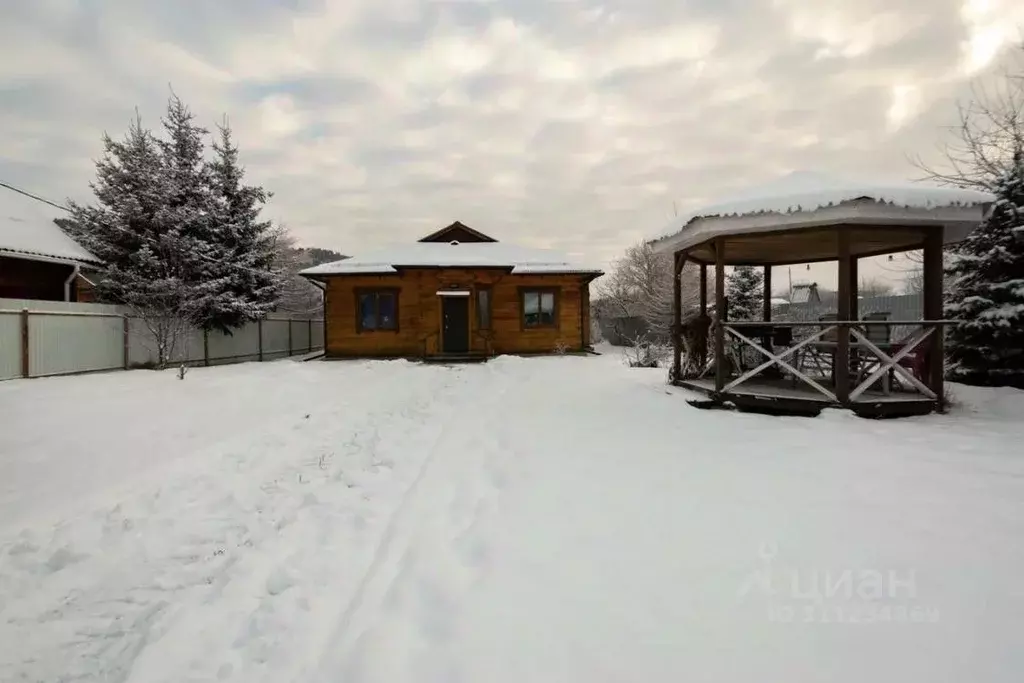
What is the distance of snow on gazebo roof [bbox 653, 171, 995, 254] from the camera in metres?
5.68

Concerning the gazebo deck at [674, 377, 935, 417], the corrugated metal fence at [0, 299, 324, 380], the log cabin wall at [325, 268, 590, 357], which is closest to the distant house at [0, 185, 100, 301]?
the corrugated metal fence at [0, 299, 324, 380]

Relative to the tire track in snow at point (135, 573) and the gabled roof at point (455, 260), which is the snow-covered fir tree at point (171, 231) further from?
the tire track in snow at point (135, 573)

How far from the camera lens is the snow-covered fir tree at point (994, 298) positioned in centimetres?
743

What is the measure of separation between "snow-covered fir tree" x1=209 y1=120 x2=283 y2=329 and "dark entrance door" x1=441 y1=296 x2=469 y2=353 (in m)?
6.37

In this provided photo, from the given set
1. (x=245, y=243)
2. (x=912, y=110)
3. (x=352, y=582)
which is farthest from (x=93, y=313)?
(x=912, y=110)

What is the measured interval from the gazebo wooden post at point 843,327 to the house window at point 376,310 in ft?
45.9

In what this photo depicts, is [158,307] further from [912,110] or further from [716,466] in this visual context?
[912,110]

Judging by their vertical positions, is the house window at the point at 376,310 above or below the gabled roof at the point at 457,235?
below

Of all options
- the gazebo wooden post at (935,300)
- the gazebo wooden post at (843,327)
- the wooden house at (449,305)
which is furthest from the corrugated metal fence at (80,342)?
the gazebo wooden post at (935,300)

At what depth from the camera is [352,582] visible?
2545mm

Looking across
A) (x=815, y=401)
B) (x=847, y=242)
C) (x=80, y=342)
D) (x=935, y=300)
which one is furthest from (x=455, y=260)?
(x=935, y=300)

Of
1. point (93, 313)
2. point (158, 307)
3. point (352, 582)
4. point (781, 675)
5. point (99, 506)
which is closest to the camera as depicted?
point (781, 675)

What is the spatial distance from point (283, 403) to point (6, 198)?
51.9 ft

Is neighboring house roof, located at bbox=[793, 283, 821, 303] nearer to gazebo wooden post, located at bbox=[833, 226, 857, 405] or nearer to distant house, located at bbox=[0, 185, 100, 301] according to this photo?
gazebo wooden post, located at bbox=[833, 226, 857, 405]
